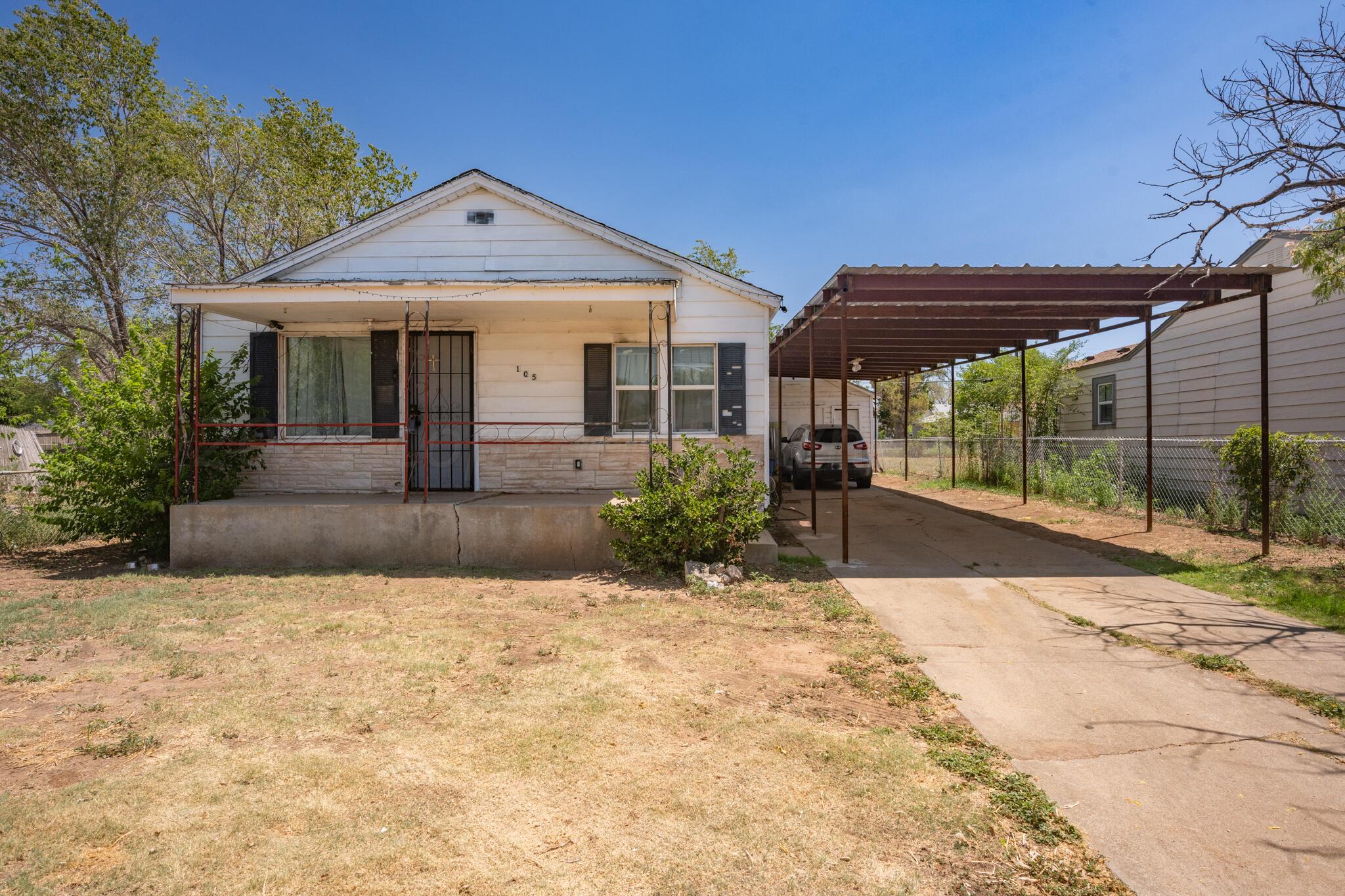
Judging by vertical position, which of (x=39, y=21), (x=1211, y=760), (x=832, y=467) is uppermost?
(x=39, y=21)

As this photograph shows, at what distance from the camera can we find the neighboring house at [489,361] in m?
9.20

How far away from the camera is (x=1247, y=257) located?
12031mm

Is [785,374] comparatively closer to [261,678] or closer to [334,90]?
[334,90]

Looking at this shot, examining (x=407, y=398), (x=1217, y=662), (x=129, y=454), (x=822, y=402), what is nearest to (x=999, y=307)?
(x=1217, y=662)

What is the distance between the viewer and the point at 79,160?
640 inches

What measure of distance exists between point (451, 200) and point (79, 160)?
13185 mm

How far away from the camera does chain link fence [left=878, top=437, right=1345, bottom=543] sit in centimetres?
855

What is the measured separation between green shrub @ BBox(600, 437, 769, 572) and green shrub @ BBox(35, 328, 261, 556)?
5.44m

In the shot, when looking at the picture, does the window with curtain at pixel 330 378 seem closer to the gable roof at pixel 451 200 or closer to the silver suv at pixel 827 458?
the gable roof at pixel 451 200

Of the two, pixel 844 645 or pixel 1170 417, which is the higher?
pixel 1170 417

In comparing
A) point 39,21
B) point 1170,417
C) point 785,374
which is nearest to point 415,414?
point 785,374

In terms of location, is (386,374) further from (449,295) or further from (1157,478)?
(1157,478)

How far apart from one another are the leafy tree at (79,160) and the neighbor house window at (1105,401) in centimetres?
2177

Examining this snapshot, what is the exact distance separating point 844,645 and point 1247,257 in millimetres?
12251
